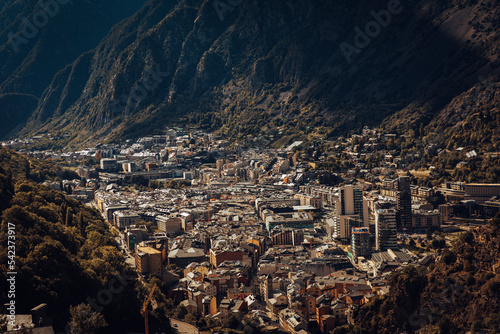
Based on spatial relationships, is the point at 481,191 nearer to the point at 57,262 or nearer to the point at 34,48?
the point at 57,262

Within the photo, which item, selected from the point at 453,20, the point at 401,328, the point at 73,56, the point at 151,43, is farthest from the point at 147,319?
the point at 73,56

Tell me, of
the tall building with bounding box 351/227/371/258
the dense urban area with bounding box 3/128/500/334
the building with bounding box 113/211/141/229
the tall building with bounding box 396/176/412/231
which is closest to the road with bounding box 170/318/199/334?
the dense urban area with bounding box 3/128/500/334

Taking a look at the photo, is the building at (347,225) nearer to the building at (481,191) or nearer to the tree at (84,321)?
the building at (481,191)

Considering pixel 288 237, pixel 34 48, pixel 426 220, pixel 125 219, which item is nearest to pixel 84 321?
pixel 288 237

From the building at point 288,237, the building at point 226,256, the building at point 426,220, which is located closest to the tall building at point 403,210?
the building at point 426,220

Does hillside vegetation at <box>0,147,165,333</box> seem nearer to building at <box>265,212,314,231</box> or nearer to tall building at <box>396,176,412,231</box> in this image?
building at <box>265,212,314,231</box>

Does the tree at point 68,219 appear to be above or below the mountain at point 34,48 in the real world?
below
